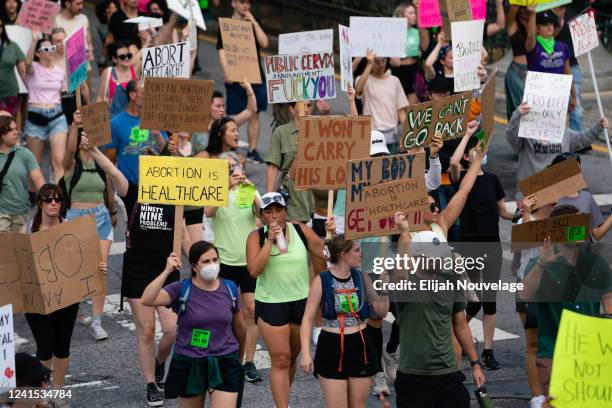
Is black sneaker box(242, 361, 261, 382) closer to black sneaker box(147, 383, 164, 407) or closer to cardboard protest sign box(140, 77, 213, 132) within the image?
black sneaker box(147, 383, 164, 407)

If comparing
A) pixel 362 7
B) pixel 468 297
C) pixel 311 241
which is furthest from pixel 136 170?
pixel 362 7

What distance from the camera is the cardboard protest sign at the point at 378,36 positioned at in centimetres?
1480

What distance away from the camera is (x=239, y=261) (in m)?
10.9

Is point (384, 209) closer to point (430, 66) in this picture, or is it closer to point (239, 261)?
point (239, 261)

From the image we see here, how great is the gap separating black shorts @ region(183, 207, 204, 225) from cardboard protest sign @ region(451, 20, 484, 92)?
2.90 m

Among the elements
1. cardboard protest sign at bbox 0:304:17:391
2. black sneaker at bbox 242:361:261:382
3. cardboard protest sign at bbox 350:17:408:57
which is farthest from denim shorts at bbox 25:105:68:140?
cardboard protest sign at bbox 0:304:17:391

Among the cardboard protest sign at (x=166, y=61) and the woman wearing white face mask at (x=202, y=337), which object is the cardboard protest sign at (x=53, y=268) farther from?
the cardboard protest sign at (x=166, y=61)

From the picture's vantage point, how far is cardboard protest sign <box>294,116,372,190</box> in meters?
10.2

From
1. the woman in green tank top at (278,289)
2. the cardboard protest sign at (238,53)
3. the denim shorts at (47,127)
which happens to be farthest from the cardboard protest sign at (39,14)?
the woman in green tank top at (278,289)

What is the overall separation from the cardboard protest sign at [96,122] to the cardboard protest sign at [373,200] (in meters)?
2.95

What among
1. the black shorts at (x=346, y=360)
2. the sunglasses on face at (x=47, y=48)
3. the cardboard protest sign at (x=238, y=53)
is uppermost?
the sunglasses on face at (x=47, y=48)

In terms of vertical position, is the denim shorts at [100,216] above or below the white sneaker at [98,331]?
above

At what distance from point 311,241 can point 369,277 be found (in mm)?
664

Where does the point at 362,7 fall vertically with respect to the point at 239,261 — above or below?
above
